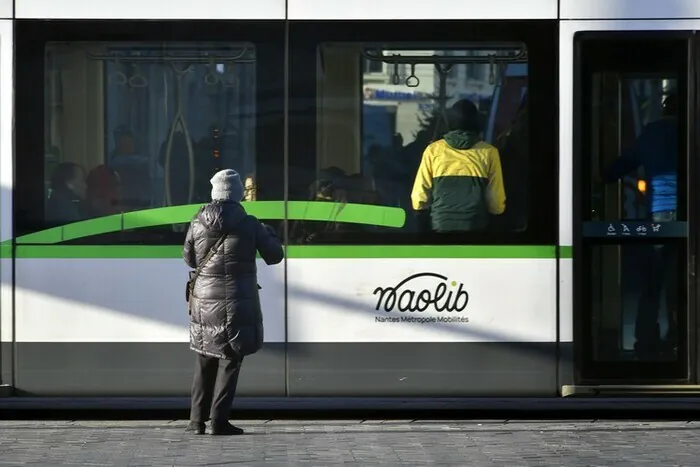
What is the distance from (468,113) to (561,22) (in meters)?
0.82

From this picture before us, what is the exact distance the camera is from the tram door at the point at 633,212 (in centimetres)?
966

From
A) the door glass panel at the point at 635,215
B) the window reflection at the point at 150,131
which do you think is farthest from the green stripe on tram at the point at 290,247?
the door glass panel at the point at 635,215

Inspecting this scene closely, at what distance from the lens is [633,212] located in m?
9.77

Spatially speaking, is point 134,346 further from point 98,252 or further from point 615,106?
point 615,106

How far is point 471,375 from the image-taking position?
964cm

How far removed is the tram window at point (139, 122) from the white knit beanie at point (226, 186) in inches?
20.6

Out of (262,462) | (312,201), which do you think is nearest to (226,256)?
(312,201)

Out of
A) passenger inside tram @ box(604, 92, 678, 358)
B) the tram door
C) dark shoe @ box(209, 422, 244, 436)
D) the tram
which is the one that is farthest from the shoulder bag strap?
passenger inside tram @ box(604, 92, 678, 358)

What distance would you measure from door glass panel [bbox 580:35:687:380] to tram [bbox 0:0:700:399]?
26mm

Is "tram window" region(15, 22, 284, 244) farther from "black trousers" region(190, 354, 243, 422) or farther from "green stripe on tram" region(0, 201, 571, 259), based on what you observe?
"black trousers" region(190, 354, 243, 422)

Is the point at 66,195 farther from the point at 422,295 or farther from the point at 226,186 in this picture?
the point at 422,295

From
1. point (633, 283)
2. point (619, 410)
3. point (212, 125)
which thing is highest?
point (212, 125)

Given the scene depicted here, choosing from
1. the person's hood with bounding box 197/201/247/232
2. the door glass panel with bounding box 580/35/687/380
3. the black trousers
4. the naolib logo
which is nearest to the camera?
the person's hood with bounding box 197/201/247/232

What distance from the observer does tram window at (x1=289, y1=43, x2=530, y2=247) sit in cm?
964
